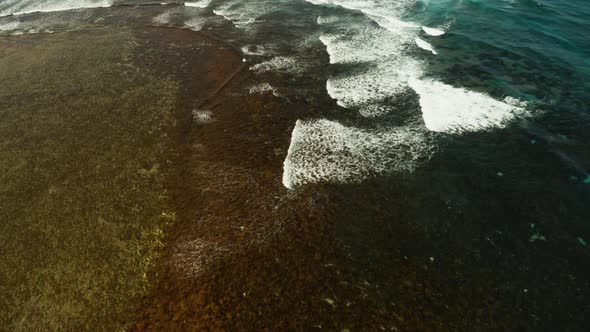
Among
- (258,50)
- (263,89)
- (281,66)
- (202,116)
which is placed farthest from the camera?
(258,50)

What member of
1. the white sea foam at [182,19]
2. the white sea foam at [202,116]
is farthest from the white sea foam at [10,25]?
the white sea foam at [202,116]

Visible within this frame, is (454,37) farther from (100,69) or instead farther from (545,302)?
(100,69)

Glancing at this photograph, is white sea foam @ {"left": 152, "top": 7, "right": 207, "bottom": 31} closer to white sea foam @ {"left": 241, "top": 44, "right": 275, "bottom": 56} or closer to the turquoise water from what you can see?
white sea foam @ {"left": 241, "top": 44, "right": 275, "bottom": 56}

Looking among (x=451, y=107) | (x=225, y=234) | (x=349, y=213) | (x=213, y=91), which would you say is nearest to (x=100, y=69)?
(x=213, y=91)

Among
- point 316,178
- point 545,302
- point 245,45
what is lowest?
point 545,302

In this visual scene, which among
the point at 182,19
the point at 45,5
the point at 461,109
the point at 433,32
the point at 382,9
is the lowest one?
the point at 461,109

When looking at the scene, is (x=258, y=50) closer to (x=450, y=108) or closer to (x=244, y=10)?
(x=244, y=10)

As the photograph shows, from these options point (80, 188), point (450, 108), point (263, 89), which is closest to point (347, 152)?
point (450, 108)
